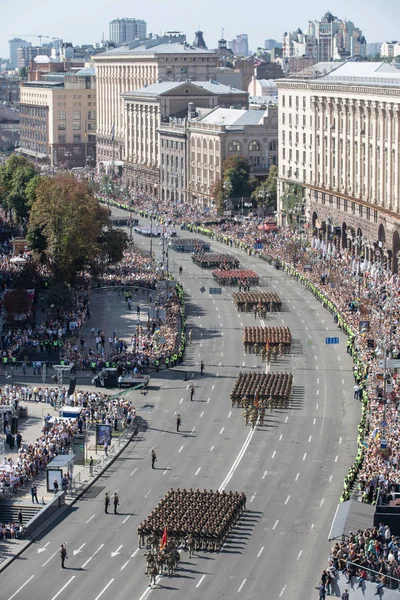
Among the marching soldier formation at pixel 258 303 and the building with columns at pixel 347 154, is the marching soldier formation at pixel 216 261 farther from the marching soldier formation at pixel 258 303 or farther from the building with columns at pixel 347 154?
the marching soldier formation at pixel 258 303

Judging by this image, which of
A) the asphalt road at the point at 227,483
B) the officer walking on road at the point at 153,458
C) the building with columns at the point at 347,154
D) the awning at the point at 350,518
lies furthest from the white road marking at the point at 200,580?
the building with columns at the point at 347,154

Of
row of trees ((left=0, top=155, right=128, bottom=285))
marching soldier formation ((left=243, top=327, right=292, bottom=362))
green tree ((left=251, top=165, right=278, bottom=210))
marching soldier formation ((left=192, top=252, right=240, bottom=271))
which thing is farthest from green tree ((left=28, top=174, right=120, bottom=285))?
green tree ((left=251, top=165, right=278, bottom=210))

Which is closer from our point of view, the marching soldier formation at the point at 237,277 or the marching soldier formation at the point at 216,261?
the marching soldier formation at the point at 237,277

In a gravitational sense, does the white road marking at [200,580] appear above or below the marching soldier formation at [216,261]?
below

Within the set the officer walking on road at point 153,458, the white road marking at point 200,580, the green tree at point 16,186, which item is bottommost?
the white road marking at point 200,580

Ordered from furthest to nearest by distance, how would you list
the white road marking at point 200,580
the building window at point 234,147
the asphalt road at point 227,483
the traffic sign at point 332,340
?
the building window at point 234,147, the traffic sign at point 332,340, the asphalt road at point 227,483, the white road marking at point 200,580

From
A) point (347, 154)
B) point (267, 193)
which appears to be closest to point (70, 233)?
point (347, 154)

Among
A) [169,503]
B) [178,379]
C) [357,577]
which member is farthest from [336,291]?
[357,577]

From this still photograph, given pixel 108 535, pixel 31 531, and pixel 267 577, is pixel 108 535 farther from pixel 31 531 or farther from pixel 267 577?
pixel 267 577

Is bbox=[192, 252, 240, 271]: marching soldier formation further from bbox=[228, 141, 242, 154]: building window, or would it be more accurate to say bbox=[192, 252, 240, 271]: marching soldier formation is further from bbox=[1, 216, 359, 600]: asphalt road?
bbox=[228, 141, 242, 154]: building window
